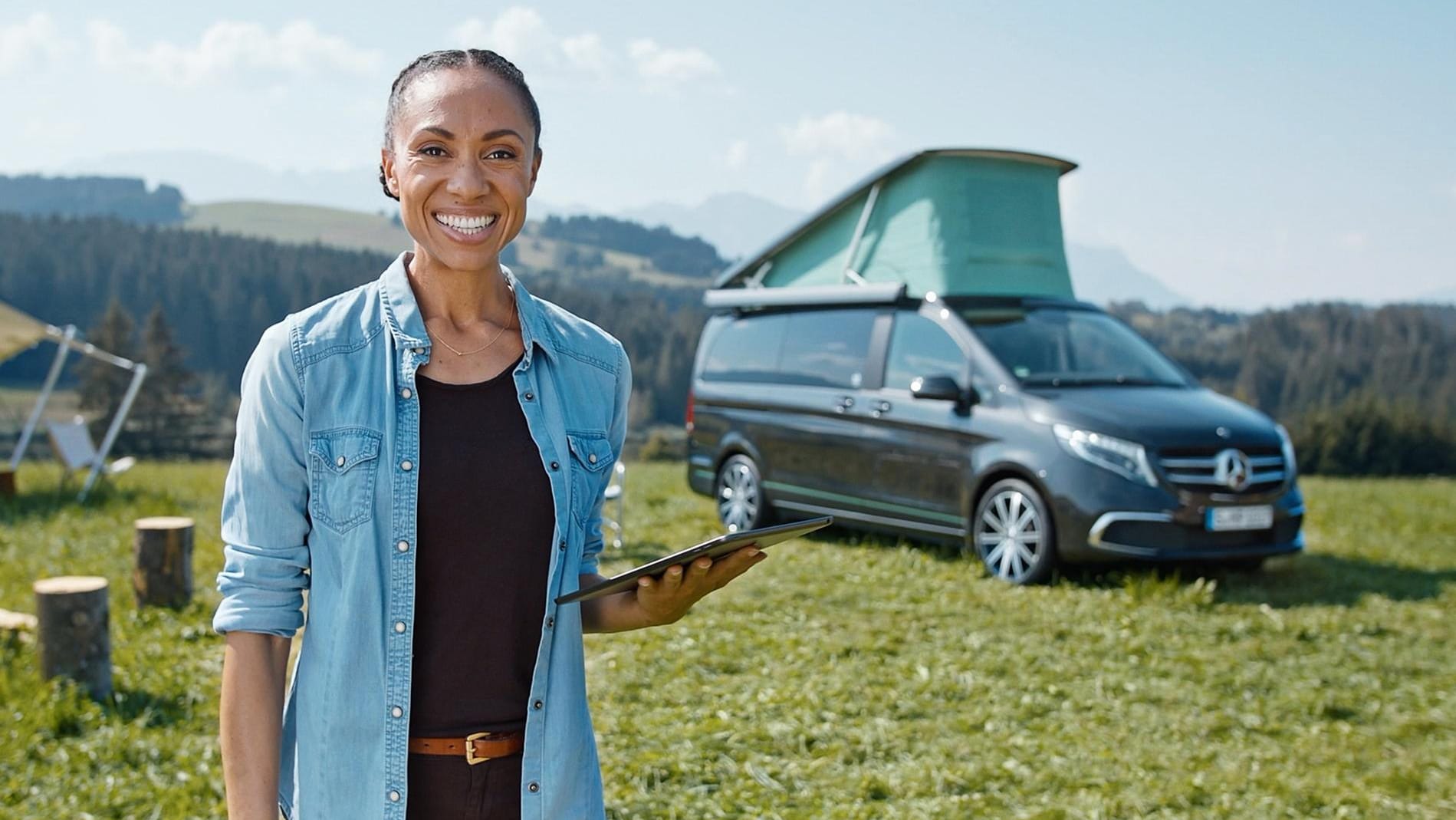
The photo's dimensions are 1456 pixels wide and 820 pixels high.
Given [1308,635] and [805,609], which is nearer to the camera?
[1308,635]

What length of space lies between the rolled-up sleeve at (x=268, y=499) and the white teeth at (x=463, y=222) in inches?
11.1

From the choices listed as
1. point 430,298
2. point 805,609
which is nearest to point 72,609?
point 805,609

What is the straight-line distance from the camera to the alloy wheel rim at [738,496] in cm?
1016

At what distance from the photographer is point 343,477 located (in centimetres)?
187

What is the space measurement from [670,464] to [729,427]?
28.1ft

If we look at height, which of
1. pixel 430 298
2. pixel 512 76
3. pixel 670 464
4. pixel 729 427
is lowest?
pixel 670 464

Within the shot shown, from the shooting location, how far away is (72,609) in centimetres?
576

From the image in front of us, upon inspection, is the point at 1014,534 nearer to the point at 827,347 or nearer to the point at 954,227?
the point at 827,347

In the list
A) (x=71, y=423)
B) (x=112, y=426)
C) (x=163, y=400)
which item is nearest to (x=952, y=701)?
(x=112, y=426)

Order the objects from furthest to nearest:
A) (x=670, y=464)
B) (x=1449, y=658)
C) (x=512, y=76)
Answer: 1. (x=670, y=464)
2. (x=1449, y=658)
3. (x=512, y=76)

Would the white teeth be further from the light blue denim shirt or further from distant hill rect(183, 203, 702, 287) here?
distant hill rect(183, 203, 702, 287)

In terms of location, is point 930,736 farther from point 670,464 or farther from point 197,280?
point 197,280

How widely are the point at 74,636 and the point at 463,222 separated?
15.3ft

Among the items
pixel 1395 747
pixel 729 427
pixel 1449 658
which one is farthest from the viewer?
pixel 729 427
